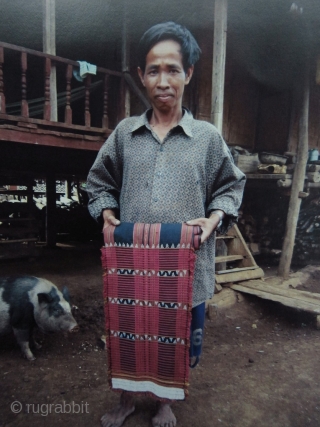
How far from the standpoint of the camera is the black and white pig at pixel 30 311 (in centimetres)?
291

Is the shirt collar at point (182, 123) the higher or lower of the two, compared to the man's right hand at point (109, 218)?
higher

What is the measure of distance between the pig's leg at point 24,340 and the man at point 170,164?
1.87 metres

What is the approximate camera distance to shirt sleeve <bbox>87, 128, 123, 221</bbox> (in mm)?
1711

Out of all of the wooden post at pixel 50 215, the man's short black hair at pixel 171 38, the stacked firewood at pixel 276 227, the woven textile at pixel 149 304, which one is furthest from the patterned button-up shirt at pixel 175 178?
the wooden post at pixel 50 215

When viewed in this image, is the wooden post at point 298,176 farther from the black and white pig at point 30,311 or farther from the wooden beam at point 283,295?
the black and white pig at point 30,311

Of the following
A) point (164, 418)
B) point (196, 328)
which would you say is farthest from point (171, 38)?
point (164, 418)

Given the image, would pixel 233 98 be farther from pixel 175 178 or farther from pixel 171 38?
pixel 175 178

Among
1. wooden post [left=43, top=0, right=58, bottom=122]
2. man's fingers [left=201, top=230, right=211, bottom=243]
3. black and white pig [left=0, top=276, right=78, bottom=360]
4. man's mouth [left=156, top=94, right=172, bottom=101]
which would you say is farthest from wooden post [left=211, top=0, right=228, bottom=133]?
man's fingers [left=201, top=230, right=211, bottom=243]

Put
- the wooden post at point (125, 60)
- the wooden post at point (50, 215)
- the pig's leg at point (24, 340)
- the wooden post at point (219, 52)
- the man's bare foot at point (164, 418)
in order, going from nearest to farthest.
Answer: 1. the man's bare foot at point (164, 418)
2. the pig's leg at point (24, 340)
3. the wooden post at point (219, 52)
4. the wooden post at point (125, 60)
5. the wooden post at point (50, 215)

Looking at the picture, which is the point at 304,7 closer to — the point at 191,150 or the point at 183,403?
the point at 191,150

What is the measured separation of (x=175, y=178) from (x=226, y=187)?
10.6 inches

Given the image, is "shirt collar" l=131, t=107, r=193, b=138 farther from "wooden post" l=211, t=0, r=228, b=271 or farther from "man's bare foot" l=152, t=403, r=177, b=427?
"wooden post" l=211, t=0, r=228, b=271

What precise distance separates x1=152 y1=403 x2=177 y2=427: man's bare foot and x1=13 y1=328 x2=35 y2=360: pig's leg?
61.6 inches

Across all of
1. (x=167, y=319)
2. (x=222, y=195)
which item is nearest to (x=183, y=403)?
(x=167, y=319)
